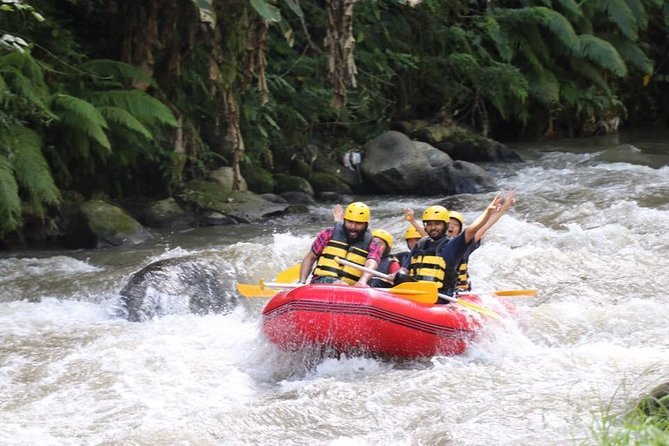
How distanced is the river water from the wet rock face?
0.40 ft

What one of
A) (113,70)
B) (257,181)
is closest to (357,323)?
(113,70)

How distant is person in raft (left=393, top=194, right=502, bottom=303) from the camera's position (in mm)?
6742

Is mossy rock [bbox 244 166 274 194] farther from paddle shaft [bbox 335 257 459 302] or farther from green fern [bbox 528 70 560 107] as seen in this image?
paddle shaft [bbox 335 257 459 302]

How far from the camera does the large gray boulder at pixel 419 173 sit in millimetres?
13188

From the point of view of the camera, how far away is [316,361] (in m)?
6.19

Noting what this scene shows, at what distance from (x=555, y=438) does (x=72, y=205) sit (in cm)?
731

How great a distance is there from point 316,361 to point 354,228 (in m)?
1.32

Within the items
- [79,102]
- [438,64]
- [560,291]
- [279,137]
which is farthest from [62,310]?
[438,64]

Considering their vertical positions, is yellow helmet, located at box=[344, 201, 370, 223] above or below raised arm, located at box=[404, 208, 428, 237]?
above

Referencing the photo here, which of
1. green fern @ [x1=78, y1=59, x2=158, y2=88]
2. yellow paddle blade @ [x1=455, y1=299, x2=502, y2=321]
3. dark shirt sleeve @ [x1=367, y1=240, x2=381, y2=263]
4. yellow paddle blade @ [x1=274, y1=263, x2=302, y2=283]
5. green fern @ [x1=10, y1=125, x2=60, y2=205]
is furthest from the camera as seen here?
green fern @ [x1=78, y1=59, x2=158, y2=88]

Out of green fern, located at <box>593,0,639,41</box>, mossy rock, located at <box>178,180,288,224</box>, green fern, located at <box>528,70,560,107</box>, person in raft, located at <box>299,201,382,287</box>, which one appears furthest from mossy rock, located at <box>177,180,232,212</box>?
green fern, located at <box>593,0,639,41</box>

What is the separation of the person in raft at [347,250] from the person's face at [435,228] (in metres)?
0.48

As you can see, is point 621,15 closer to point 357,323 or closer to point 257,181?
point 257,181

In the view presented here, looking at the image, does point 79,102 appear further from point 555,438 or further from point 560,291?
point 555,438
